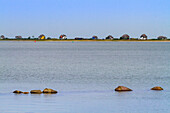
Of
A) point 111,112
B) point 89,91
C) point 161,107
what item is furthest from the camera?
point 89,91

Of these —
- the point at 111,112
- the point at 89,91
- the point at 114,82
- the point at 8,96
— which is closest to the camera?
the point at 111,112

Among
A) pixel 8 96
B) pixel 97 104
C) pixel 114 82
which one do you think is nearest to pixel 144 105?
pixel 97 104

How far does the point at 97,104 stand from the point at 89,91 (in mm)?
7756

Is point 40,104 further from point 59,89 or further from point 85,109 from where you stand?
point 59,89

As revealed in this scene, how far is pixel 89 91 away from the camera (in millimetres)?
37656

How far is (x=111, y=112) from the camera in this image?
2703 cm

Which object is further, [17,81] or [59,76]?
[59,76]

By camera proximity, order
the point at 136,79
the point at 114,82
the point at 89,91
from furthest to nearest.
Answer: the point at 136,79 < the point at 114,82 < the point at 89,91

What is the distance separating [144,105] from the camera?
29875mm

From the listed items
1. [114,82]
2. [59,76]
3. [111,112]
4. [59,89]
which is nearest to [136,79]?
[114,82]

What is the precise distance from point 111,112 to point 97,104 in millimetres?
3017

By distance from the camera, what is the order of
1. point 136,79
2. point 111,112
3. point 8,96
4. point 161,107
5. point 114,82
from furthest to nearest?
point 136,79 < point 114,82 < point 8,96 < point 161,107 < point 111,112

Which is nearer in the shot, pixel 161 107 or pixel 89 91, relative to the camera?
pixel 161 107

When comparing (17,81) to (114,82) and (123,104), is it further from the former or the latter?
(123,104)
